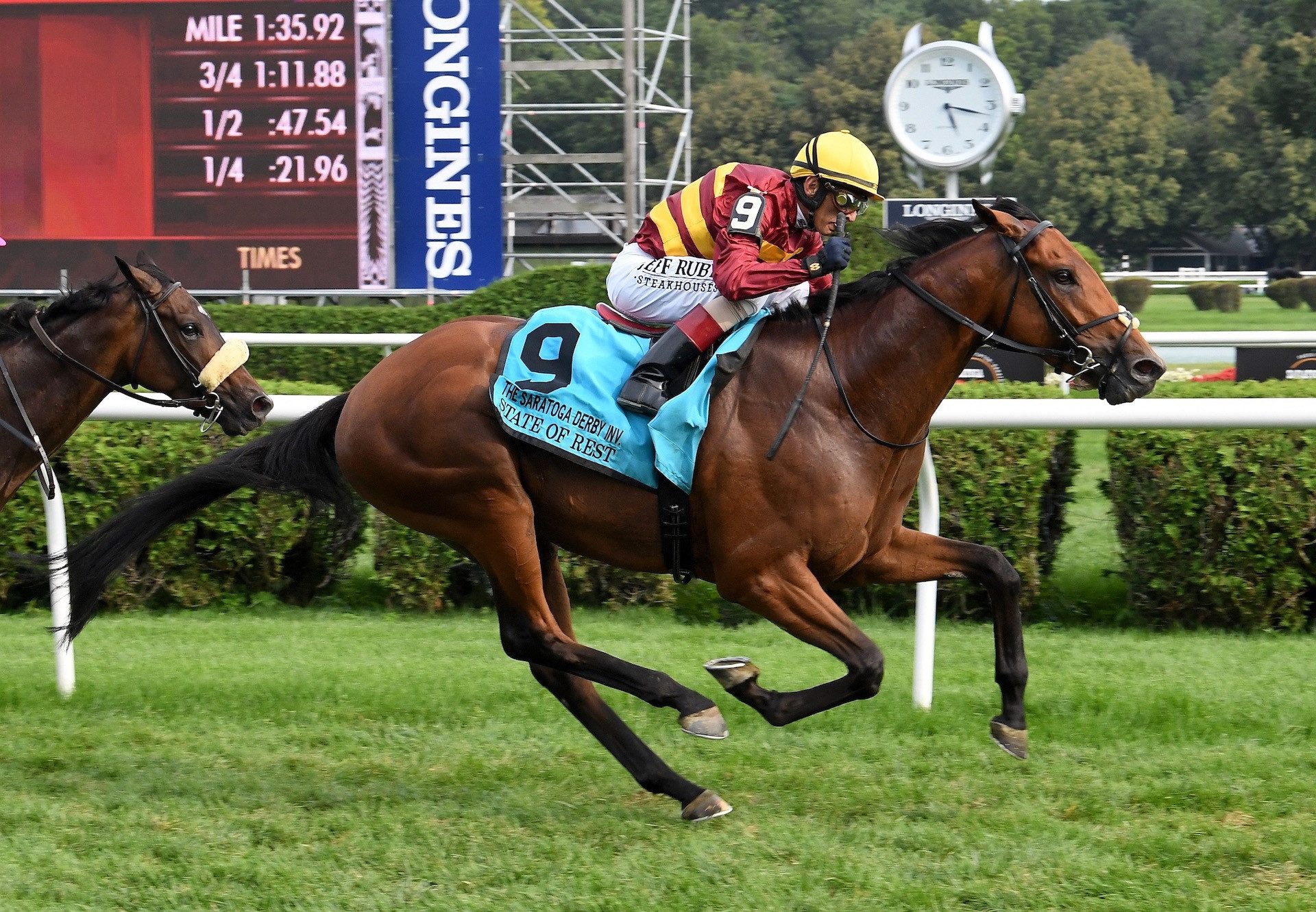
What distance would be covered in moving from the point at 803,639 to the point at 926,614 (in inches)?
34.8

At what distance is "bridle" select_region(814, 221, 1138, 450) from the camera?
3.41 m

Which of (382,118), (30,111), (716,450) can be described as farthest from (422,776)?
(30,111)

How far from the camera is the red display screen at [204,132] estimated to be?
43.4ft

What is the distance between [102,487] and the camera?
5.59m

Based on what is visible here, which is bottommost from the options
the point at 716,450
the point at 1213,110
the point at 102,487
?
the point at 102,487

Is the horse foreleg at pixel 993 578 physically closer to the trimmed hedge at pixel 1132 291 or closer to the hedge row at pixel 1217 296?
the trimmed hedge at pixel 1132 291

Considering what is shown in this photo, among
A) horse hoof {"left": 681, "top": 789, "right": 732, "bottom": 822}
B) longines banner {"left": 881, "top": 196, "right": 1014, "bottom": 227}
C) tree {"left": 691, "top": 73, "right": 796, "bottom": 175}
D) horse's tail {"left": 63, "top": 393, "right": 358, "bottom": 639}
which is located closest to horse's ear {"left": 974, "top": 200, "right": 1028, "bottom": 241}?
horse hoof {"left": 681, "top": 789, "right": 732, "bottom": 822}

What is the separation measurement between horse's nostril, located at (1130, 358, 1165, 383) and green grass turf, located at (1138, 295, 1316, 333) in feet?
54.4

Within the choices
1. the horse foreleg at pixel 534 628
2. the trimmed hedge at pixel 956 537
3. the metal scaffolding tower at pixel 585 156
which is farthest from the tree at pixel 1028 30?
the horse foreleg at pixel 534 628

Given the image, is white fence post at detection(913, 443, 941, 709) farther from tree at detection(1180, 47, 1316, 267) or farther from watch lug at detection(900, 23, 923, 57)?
tree at detection(1180, 47, 1316, 267)

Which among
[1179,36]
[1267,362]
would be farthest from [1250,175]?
[1267,362]

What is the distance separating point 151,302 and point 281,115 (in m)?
9.66

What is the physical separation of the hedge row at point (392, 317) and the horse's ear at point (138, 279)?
6.74 m

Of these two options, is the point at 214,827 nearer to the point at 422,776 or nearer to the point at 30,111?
the point at 422,776
